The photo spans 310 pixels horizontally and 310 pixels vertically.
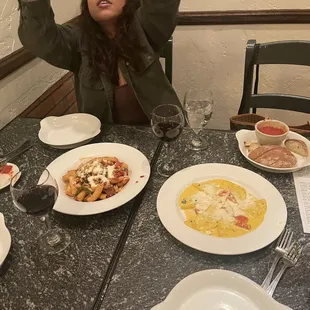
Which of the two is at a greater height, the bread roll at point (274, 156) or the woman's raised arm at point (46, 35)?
the woman's raised arm at point (46, 35)

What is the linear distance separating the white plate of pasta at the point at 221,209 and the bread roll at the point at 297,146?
206mm

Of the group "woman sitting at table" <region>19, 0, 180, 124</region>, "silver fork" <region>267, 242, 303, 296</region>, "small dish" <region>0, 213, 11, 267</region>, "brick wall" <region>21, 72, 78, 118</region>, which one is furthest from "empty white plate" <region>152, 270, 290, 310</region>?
"brick wall" <region>21, 72, 78, 118</region>

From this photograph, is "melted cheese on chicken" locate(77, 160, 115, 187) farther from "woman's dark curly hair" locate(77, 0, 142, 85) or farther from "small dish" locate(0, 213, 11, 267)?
"woman's dark curly hair" locate(77, 0, 142, 85)

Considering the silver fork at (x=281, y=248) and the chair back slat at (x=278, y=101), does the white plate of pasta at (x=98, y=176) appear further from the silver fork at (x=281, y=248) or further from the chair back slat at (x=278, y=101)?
the chair back slat at (x=278, y=101)

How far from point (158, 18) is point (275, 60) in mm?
578

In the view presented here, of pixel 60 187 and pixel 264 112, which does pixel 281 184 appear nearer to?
pixel 60 187

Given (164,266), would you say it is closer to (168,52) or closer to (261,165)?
(261,165)

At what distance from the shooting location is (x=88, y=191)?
105 centimetres

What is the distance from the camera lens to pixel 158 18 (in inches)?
58.9

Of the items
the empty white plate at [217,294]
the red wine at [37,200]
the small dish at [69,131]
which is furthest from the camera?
the small dish at [69,131]

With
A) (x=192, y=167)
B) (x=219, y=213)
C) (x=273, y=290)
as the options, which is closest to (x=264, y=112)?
(x=192, y=167)

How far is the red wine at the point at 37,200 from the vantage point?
0.85m

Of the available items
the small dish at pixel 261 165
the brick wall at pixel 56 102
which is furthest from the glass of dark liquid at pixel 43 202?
the brick wall at pixel 56 102

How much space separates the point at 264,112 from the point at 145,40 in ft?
4.31
